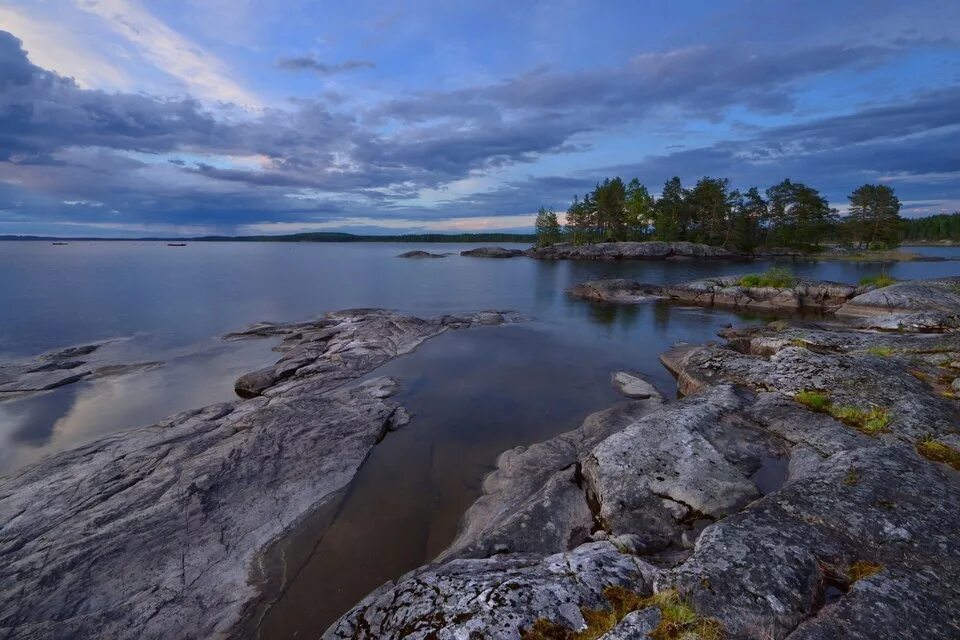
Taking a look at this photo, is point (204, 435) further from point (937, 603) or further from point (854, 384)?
point (854, 384)

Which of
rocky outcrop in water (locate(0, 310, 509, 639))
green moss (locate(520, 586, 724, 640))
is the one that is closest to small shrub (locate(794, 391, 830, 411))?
green moss (locate(520, 586, 724, 640))

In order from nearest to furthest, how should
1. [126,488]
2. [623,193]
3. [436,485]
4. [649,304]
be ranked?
1. [126,488]
2. [436,485]
3. [649,304]
4. [623,193]

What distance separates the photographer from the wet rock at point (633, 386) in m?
16.1

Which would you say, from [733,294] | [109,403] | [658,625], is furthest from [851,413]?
[733,294]

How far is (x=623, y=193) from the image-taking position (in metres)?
109

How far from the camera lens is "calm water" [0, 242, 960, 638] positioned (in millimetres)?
8484

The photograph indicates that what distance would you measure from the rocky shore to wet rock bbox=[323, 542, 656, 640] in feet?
0.06

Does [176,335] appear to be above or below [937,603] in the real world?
below

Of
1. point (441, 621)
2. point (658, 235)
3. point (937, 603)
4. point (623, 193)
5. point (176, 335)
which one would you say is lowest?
point (176, 335)

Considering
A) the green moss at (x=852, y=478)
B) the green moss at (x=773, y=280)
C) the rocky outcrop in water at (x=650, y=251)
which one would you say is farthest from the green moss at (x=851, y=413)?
the rocky outcrop in water at (x=650, y=251)

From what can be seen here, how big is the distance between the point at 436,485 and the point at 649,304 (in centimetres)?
3316

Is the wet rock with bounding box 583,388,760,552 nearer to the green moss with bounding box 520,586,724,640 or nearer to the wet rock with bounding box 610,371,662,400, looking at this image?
the green moss with bounding box 520,586,724,640

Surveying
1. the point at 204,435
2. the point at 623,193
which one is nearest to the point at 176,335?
the point at 204,435

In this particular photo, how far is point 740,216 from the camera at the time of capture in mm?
93438
